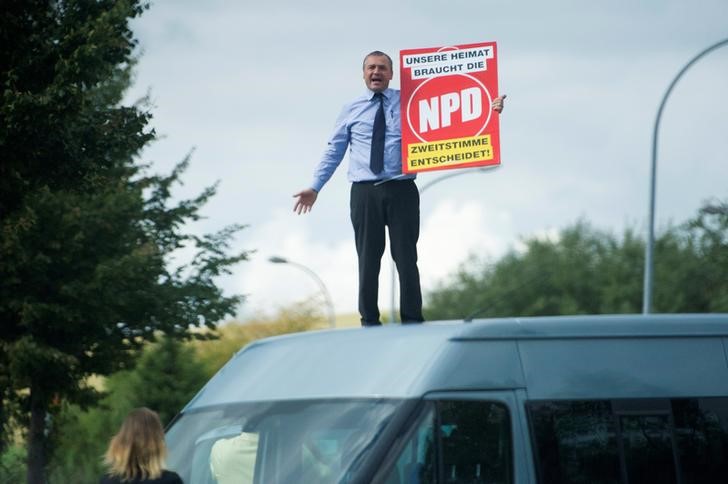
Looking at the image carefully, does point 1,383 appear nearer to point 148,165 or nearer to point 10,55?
point 148,165

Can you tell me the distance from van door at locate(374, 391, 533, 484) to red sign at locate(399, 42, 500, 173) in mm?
2079

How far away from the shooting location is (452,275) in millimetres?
74688

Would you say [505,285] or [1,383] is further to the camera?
[505,285]

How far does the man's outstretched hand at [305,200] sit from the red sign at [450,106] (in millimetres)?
677

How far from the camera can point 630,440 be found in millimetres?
7172

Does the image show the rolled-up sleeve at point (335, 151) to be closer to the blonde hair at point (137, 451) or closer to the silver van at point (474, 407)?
the silver van at point (474, 407)

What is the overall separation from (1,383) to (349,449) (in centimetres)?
1726

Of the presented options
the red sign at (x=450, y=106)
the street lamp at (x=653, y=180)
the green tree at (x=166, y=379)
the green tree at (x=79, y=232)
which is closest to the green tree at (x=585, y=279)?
the green tree at (x=166, y=379)

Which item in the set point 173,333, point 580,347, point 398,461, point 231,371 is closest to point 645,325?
point 580,347

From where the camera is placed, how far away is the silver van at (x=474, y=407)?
6664 mm

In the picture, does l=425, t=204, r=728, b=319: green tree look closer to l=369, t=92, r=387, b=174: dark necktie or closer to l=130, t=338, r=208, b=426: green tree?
l=130, t=338, r=208, b=426: green tree

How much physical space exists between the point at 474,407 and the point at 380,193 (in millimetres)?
2058

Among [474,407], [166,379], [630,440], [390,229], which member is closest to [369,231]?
[390,229]

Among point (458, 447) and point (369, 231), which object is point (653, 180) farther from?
point (458, 447)
